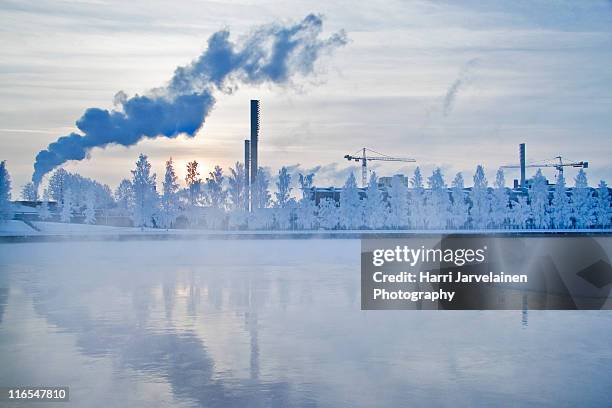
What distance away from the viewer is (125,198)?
12281cm

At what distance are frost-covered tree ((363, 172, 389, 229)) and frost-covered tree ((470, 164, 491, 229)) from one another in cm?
1334

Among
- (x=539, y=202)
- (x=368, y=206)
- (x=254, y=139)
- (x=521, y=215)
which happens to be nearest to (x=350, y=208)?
(x=368, y=206)

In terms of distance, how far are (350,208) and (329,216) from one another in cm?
345

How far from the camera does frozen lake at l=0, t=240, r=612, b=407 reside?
12602 mm

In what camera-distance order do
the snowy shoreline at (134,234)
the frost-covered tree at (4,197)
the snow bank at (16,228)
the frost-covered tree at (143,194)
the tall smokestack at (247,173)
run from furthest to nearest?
the tall smokestack at (247,173) < the frost-covered tree at (143,194) < the frost-covered tree at (4,197) < the snow bank at (16,228) < the snowy shoreline at (134,234)

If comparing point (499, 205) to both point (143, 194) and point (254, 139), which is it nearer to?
point (254, 139)

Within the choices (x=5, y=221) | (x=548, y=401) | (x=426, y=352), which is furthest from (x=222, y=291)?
(x=5, y=221)

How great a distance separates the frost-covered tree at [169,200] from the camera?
11338cm

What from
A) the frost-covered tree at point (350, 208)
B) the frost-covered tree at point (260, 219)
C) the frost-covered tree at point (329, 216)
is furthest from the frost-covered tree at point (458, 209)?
the frost-covered tree at point (260, 219)

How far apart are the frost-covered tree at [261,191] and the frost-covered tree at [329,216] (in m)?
8.95

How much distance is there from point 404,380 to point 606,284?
698 inches

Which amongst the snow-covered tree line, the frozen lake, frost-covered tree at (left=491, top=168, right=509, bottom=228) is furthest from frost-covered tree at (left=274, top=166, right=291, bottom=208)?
the frozen lake

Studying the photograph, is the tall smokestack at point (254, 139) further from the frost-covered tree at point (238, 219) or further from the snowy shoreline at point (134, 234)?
the snowy shoreline at point (134, 234)

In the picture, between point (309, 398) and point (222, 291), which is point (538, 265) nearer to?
point (222, 291)
